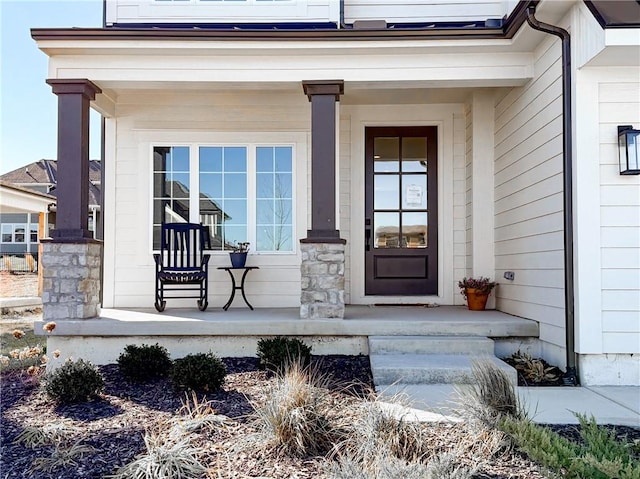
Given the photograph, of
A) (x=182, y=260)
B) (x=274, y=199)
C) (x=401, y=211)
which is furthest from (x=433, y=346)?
(x=182, y=260)

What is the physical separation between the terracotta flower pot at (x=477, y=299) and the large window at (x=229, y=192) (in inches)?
85.8

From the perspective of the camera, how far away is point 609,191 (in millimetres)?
3729

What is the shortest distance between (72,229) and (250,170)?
2.15m

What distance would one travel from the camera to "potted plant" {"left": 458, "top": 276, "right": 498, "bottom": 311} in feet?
17.3

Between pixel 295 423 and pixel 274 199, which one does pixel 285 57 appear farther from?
pixel 295 423

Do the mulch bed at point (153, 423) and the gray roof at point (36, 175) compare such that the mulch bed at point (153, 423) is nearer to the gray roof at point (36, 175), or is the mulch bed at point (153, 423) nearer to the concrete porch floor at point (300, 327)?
the concrete porch floor at point (300, 327)

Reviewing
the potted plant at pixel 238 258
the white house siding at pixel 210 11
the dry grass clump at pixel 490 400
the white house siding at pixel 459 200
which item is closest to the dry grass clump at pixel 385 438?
the dry grass clump at pixel 490 400

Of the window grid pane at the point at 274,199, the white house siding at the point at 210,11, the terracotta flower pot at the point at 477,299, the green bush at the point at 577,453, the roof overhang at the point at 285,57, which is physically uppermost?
the white house siding at the point at 210,11

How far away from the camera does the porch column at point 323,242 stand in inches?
175

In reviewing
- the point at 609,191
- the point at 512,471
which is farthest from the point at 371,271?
the point at 512,471

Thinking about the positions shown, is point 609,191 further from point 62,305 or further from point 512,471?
point 62,305

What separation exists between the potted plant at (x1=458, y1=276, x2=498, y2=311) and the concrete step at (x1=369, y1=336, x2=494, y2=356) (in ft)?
3.67

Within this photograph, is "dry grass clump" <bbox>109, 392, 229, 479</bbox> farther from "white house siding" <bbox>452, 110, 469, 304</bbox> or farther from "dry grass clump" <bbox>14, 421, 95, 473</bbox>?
"white house siding" <bbox>452, 110, 469, 304</bbox>

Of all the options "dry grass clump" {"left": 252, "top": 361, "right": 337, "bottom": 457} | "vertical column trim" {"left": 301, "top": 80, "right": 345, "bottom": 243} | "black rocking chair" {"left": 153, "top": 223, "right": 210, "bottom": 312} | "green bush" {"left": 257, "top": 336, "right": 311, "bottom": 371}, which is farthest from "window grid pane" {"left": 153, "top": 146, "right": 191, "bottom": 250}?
"dry grass clump" {"left": 252, "top": 361, "right": 337, "bottom": 457}
